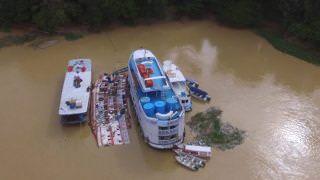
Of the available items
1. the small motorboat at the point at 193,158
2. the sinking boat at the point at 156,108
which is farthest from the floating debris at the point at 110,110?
the small motorboat at the point at 193,158

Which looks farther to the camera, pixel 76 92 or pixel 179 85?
pixel 179 85

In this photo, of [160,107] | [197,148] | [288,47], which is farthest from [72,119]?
[288,47]

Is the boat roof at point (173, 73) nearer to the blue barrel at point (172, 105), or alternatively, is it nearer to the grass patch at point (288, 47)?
the blue barrel at point (172, 105)

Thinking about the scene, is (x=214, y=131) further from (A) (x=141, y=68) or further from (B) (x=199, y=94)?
(A) (x=141, y=68)

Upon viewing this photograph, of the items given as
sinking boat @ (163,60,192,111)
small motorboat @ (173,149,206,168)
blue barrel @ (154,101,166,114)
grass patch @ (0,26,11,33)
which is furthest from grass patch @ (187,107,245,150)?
grass patch @ (0,26,11,33)

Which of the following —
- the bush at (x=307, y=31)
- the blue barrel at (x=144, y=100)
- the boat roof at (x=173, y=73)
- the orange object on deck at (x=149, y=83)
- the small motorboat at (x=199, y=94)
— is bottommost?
the small motorboat at (x=199, y=94)

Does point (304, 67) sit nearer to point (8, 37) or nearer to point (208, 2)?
point (208, 2)

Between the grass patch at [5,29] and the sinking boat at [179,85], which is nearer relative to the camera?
the sinking boat at [179,85]
